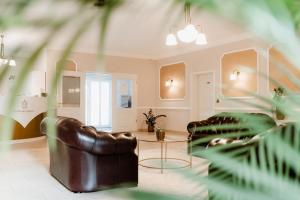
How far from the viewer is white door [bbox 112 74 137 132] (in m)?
9.62

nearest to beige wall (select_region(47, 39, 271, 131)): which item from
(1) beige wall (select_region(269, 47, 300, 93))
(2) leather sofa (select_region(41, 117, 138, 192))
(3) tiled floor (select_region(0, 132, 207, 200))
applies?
(3) tiled floor (select_region(0, 132, 207, 200))

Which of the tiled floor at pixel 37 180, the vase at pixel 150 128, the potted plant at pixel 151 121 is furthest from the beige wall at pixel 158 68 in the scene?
the tiled floor at pixel 37 180

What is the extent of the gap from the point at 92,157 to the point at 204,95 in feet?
19.5

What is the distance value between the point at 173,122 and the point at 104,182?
6608 millimetres

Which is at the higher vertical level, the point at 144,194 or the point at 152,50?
the point at 152,50

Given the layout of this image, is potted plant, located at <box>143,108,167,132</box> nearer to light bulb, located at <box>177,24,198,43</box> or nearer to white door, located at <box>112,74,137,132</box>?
white door, located at <box>112,74,137,132</box>

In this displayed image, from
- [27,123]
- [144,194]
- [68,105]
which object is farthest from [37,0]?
[68,105]

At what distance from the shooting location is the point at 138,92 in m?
10.1

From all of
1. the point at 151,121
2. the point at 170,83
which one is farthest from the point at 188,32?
the point at 151,121

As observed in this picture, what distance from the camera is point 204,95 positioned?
28.0 ft

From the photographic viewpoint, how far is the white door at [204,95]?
827 centimetres

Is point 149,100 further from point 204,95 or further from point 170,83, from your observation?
point 204,95

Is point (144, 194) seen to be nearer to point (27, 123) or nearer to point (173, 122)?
point (27, 123)

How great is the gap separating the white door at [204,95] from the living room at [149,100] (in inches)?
1.2
